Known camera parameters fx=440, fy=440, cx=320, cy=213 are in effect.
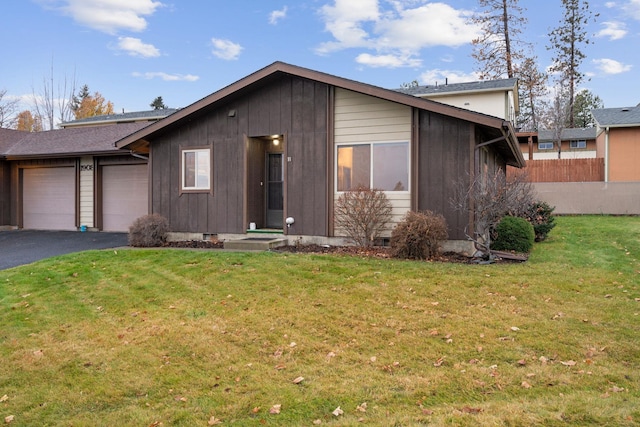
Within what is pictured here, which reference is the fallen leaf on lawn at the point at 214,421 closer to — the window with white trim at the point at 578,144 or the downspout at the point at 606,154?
A: the downspout at the point at 606,154

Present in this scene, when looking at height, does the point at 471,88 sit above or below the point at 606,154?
above

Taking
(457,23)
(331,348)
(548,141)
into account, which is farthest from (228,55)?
(548,141)

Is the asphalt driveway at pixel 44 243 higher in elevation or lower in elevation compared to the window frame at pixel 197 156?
lower

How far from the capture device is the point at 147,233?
10562mm

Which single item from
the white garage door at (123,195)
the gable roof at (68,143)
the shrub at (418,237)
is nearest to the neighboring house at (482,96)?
the shrub at (418,237)

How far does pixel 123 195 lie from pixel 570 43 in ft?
101

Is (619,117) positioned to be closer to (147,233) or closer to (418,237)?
(418,237)

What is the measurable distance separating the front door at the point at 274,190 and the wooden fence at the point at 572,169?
47.0 ft

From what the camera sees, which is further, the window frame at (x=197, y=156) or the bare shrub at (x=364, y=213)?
the window frame at (x=197, y=156)

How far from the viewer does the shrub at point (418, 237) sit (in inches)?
308

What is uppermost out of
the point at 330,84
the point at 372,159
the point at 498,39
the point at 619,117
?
the point at 498,39

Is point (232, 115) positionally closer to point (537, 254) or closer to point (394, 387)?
point (537, 254)

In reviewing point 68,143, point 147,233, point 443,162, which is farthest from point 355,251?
point 68,143

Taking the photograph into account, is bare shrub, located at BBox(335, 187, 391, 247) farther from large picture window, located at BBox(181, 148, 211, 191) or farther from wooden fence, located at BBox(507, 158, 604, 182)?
wooden fence, located at BBox(507, 158, 604, 182)
